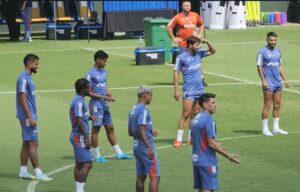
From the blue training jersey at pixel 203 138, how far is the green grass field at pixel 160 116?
7.27ft

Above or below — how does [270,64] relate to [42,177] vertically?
above

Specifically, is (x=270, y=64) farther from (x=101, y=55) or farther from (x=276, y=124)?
(x=101, y=55)

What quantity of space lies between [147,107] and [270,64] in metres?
4.56

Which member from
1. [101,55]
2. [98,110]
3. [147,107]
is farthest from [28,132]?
[147,107]

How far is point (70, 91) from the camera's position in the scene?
26.9 metres

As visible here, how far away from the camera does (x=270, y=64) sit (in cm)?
2017

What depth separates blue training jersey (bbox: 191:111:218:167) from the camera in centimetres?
1313

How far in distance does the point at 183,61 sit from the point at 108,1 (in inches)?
879

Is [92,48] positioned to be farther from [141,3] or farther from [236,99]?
[236,99]

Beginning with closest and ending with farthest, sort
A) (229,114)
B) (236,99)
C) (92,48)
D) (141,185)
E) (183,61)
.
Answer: (141,185)
(183,61)
(229,114)
(236,99)
(92,48)

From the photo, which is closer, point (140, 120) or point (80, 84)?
point (140, 120)

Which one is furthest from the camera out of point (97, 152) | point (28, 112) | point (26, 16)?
point (26, 16)

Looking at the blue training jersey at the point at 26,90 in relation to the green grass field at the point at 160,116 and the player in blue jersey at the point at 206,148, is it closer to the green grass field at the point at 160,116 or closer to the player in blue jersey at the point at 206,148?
the green grass field at the point at 160,116

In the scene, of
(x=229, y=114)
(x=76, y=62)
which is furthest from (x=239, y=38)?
(x=229, y=114)
